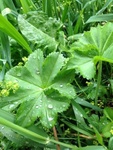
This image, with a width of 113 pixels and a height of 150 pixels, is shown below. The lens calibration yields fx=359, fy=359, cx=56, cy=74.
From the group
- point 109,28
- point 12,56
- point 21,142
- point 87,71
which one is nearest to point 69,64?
point 87,71

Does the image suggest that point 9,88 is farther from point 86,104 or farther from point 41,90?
point 86,104

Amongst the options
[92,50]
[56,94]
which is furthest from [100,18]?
[56,94]

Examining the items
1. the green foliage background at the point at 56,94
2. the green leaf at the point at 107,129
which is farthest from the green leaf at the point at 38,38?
the green leaf at the point at 107,129

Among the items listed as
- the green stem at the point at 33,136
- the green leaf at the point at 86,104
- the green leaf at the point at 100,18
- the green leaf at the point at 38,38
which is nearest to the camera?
the green stem at the point at 33,136

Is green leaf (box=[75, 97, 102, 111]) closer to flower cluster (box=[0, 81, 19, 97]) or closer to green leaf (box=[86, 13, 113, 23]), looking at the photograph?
flower cluster (box=[0, 81, 19, 97])

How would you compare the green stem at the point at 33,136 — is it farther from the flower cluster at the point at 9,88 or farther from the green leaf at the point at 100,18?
the green leaf at the point at 100,18

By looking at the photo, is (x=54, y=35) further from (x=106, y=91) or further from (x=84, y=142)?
(x=84, y=142)
